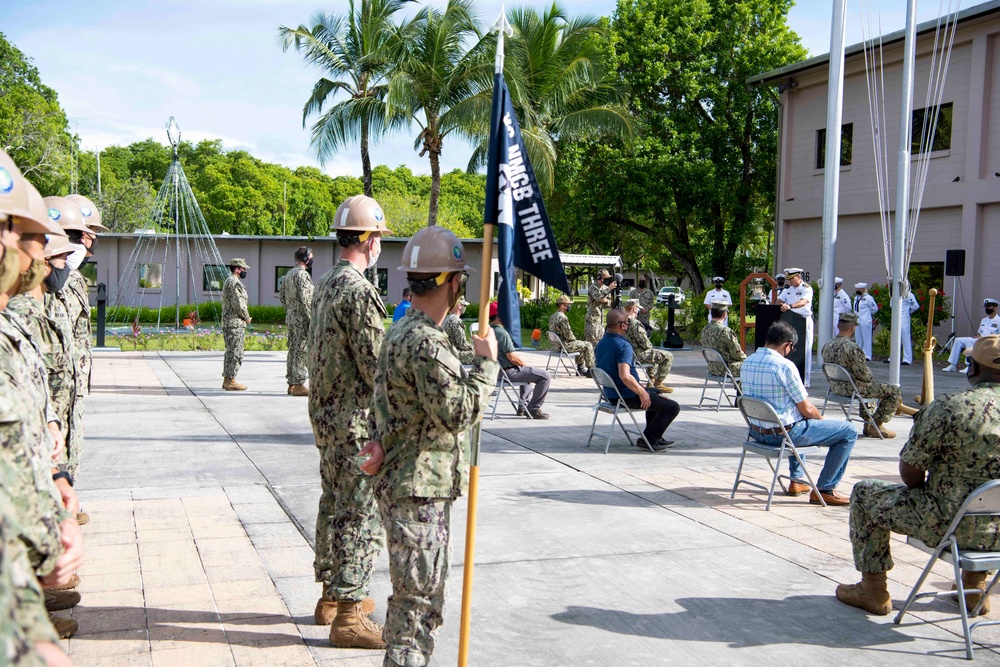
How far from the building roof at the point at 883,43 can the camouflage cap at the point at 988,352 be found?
19732 mm

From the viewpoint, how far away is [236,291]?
14.2 metres

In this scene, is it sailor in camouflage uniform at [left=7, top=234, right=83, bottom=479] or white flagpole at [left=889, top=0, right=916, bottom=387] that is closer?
sailor in camouflage uniform at [left=7, top=234, right=83, bottom=479]

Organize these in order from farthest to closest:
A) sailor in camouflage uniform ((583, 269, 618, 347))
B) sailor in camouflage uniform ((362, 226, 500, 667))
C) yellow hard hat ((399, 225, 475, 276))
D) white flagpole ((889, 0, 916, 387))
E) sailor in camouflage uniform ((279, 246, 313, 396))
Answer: sailor in camouflage uniform ((583, 269, 618, 347))
white flagpole ((889, 0, 916, 387))
sailor in camouflage uniform ((279, 246, 313, 396))
yellow hard hat ((399, 225, 475, 276))
sailor in camouflage uniform ((362, 226, 500, 667))

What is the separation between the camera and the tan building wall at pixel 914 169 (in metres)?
21.8

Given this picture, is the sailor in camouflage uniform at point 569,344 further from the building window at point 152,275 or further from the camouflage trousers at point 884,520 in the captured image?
the building window at point 152,275

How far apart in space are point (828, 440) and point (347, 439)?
4.32 meters

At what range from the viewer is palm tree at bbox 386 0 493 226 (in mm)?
24359

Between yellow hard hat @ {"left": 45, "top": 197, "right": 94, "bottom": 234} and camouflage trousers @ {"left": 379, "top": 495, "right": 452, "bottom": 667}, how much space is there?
120 inches

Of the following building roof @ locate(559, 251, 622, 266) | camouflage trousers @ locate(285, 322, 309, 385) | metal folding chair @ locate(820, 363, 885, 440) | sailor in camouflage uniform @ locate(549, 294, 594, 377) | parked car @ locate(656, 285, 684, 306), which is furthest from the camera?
building roof @ locate(559, 251, 622, 266)

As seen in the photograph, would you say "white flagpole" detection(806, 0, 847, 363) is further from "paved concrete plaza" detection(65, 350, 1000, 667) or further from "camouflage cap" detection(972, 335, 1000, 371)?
"camouflage cap" detection(972, 335, 1000, 371)

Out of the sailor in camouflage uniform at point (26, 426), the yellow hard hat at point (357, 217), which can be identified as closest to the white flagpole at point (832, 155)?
the yellow hard hat at point (357, 217)

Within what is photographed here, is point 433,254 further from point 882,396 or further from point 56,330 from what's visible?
point 882,396

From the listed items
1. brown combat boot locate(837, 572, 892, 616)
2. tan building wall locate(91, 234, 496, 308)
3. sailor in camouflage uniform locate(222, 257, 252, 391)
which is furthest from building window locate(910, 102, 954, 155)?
brown combat boot locate(837, 572, 892, 616)

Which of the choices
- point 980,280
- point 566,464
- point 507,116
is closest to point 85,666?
point 507,116
